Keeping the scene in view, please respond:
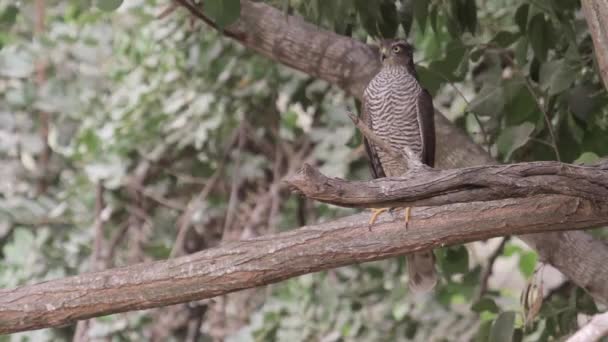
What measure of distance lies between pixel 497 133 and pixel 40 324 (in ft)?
4.61

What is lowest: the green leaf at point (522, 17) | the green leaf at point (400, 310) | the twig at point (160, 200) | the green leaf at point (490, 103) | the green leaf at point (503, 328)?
the twig at point (160, 200)

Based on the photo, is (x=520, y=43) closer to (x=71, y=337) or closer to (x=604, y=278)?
(x=604, y=278)

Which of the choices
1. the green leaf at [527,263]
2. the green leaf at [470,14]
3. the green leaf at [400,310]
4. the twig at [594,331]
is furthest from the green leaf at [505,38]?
the green leaf at [527,263]

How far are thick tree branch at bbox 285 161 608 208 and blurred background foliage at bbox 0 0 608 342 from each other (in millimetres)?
1854

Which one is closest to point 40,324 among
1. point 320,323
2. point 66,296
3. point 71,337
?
point 66,296

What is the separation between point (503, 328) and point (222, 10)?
3.44 ft

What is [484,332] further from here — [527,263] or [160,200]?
[160,200]

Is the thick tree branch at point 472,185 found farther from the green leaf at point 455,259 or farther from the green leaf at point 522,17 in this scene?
the green leaf at point 455,259

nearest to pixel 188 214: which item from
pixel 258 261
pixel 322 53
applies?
pixel 322 53

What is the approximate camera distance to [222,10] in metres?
2.07

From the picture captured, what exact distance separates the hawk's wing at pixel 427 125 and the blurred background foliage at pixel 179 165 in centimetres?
54

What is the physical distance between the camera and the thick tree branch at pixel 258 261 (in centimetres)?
185

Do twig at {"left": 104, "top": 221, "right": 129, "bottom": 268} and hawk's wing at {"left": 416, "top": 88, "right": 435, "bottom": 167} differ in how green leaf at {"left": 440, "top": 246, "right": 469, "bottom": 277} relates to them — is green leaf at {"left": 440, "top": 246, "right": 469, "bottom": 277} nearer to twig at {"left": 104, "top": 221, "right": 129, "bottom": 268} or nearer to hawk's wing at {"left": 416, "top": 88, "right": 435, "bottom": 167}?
hawk's wing at {"left": 416, "top": 88, "right": 435, "bottom": 167}

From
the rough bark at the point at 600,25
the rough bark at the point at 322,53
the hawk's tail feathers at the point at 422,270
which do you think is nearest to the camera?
the rough bark at the point at 600,25
